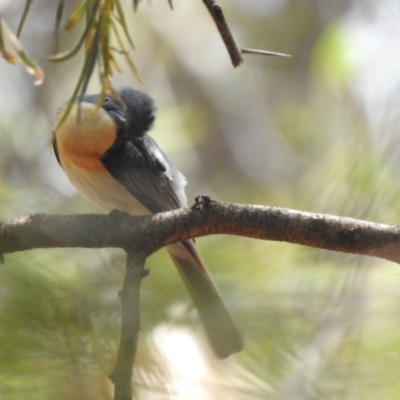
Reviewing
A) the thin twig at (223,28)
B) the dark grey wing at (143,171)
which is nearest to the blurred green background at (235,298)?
the dark grey wing at (143,171)

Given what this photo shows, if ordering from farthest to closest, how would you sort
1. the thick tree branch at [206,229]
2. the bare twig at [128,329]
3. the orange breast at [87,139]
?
the orange breast at [87,139] → the thick tree branch at [206,229] → the bare twig at [128,329]

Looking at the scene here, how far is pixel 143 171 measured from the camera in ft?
4.31

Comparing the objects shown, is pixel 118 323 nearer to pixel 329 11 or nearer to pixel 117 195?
pixel 117 195

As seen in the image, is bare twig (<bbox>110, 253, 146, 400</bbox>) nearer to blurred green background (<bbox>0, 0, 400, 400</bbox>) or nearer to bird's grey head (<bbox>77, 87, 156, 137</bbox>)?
blurred green background (<bbox>0, 0, 400, 400</bbox>)

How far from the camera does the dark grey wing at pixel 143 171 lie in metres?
1.28

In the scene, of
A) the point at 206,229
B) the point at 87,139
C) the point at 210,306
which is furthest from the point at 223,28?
the point at 87,139

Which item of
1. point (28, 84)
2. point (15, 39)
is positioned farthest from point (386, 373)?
point (28, 84)

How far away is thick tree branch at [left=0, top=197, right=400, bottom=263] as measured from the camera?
861 millimetres

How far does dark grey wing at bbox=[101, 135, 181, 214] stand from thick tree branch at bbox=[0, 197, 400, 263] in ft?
1.00

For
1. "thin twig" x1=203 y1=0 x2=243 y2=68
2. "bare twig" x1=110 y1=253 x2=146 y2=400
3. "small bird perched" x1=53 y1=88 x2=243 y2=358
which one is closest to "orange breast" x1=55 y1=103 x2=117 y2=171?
"small bird perched" x1=53 y1=88 x2=243 y2=358

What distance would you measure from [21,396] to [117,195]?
69 centimetres

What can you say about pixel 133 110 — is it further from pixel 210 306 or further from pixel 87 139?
pixel 210 306

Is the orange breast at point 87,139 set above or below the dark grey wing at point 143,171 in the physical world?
above

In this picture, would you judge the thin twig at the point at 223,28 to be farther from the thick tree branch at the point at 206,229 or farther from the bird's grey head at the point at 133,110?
the bird's grey head at the point at 133,110
